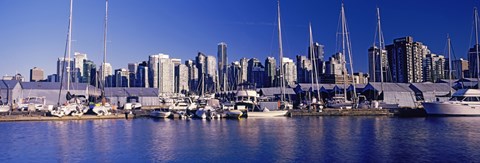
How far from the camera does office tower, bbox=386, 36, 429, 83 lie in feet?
581

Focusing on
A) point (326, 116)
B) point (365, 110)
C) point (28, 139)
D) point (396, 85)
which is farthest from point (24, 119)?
point (396, 85)

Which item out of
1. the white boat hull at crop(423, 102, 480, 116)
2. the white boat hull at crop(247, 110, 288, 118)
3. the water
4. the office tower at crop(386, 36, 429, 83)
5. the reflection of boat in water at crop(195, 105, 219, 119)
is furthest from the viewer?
the office tower at crop(386, 36, 429, 83)

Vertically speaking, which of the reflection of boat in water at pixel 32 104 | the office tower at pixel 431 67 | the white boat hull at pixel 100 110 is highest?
the office tower at pixel 431 67

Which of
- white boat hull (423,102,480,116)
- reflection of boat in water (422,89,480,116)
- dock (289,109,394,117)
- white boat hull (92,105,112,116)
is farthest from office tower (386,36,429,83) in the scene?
white boat hull (92,105,112,116)

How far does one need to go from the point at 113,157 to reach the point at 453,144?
93.2ft

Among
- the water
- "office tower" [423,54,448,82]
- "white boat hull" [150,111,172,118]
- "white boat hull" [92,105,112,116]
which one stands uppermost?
"office tower" [423,54,448,82]

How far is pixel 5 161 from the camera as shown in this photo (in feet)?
99.3

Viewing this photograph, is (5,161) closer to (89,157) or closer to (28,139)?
(89,157)

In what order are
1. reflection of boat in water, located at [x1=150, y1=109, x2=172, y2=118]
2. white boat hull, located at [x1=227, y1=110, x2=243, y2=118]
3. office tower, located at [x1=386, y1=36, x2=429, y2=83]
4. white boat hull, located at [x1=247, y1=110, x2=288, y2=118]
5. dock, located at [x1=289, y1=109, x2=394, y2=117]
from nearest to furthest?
1. white boat hull, located at [x1=227, y1=110, x2=243, y2=118]
2. white boat hull, located at [x1=247, y1=110, x2=288, y2=118]
3. reflection of boat in water, located at [x1=150, y1=109, x2=172, y2=118]
4. dock, located at [x1=289, y1=109, x2=394, y2=117]
5. office tower, located at [x1=386, y1=36, x2=429, y2=83]

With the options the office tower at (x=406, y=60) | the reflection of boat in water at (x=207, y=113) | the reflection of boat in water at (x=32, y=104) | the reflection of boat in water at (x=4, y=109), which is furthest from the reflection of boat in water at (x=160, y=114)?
the office tower at (x=406, y=60)

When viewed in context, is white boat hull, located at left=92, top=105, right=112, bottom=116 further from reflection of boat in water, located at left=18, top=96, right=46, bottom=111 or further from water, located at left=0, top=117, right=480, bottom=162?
water, located at left=0, top=117, right=480, bottom=162

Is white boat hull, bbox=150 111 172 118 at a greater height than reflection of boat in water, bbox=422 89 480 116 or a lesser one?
lesser

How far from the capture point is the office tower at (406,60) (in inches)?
6973

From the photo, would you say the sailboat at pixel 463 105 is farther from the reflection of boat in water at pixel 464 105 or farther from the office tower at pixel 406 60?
the office tower at pixel 406 60
